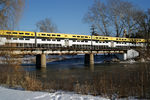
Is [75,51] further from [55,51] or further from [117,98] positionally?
[117,98]

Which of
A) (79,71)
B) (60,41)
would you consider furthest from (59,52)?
(79,71)

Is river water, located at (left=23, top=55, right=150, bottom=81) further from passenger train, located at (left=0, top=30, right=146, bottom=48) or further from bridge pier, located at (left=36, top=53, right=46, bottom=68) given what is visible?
passenger train, located at (left=0, top=30, right=146, bottom=48)

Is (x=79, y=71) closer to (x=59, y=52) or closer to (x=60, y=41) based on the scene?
(x=59, y=52)

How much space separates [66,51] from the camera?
35.2 metres

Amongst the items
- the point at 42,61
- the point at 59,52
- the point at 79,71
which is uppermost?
the point at 59,52

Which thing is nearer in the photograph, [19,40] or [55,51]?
[19,40]

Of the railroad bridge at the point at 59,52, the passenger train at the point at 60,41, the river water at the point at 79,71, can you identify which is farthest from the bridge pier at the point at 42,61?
the passenger train at the point at 60,41

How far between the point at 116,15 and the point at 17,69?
4794cm

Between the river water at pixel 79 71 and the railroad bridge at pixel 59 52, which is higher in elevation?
the railroad bridge at pixel 59 52

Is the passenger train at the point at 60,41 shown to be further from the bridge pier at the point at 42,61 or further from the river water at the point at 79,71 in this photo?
the river water at the point at 79,71

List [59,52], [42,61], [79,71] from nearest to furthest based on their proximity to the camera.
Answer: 1. [79,71]
2. [42,61]
3. [59,52]

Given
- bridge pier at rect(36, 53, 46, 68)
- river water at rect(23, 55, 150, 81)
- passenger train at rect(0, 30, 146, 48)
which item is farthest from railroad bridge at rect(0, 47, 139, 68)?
river water at rect(23, 55, 150, 81)

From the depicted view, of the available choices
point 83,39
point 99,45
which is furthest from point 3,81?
point 99,45

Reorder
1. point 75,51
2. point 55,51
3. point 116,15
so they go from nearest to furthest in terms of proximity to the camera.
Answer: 1. point 55,51
2. point 75,51
3. point 116,15
